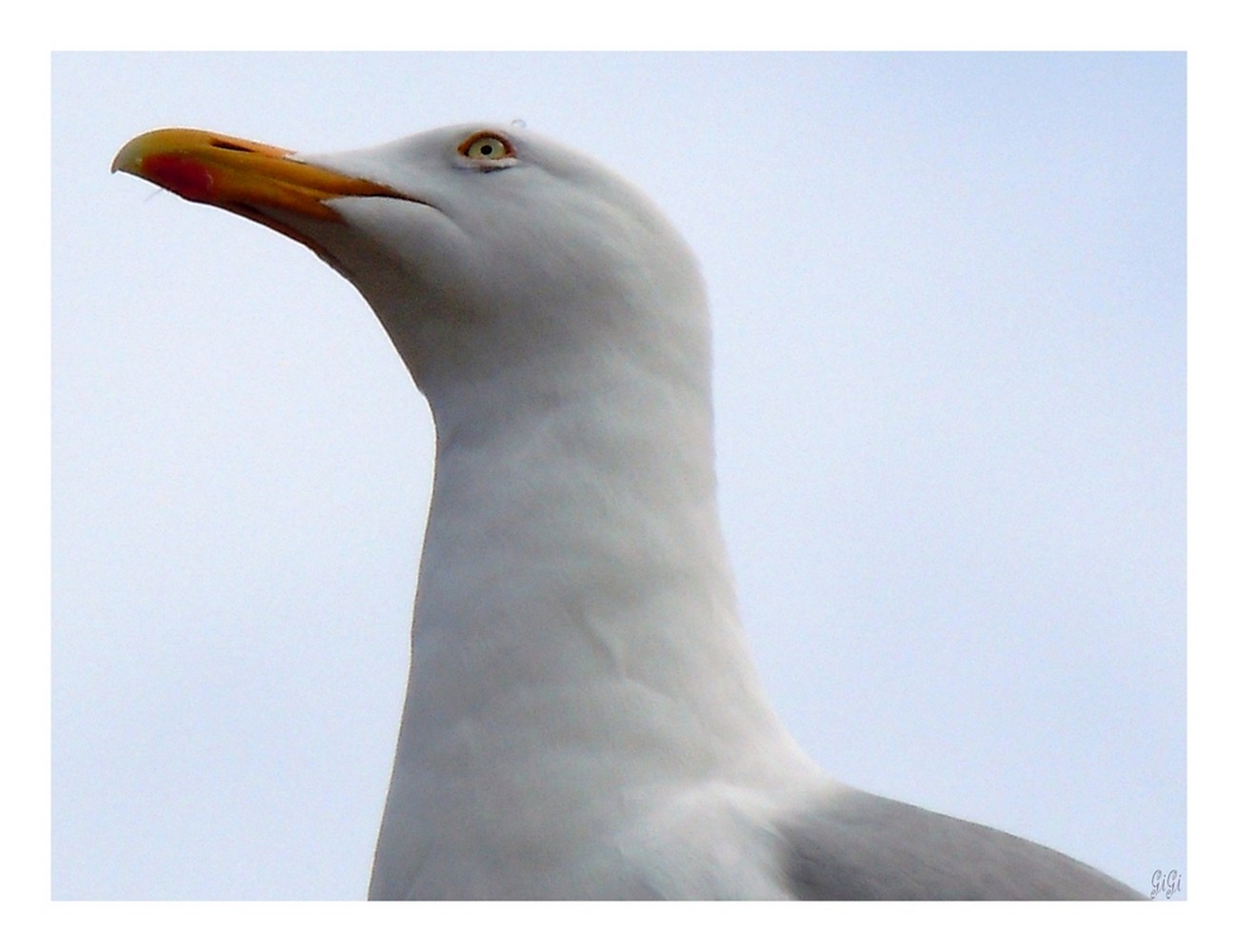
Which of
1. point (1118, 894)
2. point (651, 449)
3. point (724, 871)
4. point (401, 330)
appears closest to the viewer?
point (724, 871)

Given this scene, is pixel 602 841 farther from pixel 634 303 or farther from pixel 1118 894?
pixel 634 303

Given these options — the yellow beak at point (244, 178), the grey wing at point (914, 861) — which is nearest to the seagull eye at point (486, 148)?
the yellow beak at point (244, 178)

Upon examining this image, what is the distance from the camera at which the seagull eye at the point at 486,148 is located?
4.88 m

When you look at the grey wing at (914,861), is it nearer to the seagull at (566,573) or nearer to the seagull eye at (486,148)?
the seagull at (566,573)

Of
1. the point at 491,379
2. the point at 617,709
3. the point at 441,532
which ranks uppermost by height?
the point at 491,379

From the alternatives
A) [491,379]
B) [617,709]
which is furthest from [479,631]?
[491,379]

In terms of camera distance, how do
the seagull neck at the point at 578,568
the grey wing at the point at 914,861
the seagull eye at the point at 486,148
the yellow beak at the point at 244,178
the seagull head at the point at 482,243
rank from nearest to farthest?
the grey wing at the point at 914,861 → the seagull neck at the point at 578,568 → the seagull head at the point at 482,243 → the yellow beak at the point at 244,178 → the seagull eye at the point at 486,148

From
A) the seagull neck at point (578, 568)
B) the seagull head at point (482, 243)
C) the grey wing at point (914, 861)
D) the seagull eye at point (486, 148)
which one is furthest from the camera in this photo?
the seagull eye at point (486, 148)

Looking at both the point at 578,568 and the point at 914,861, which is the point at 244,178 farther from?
the point at 914,861

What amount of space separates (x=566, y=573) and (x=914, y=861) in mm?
986

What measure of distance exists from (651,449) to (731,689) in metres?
0.62

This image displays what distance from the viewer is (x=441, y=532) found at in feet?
14.8

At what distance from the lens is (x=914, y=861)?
3.86 m

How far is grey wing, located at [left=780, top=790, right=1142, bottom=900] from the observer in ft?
12.4
